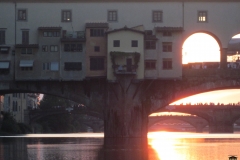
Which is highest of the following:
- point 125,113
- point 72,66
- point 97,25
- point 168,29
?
point 97,25

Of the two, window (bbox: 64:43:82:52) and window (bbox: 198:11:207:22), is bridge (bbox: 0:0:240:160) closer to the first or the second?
window (bbox: 198:11:207:22)

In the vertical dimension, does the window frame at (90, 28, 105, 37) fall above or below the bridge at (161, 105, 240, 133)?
above

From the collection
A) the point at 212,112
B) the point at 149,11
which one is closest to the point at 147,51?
the point at 149,11

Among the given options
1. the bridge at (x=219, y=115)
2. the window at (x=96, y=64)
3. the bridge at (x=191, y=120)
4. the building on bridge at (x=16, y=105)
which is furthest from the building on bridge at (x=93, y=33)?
the bridge at (x=191, y=120)

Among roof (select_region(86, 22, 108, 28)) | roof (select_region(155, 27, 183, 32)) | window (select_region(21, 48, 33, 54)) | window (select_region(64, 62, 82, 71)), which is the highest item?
roof (select_region(86, 22, 108, 28))

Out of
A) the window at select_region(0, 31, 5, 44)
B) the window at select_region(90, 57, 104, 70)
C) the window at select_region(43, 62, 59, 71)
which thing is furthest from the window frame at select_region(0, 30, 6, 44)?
the window at select_region(90, 57, 104, 70)

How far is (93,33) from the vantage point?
98.2m

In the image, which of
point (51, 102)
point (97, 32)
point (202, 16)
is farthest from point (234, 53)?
point (51, 102)

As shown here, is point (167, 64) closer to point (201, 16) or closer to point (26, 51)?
point (201, 16)

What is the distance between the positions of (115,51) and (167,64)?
649 centimetres

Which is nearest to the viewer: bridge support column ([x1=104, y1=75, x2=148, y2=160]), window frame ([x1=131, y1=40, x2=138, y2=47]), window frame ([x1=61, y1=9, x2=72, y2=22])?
bridge support column ([x1=104, y1=75, x2=148, y2=160])

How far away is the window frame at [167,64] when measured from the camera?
98.4m

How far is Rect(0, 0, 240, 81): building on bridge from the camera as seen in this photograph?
9812 cm

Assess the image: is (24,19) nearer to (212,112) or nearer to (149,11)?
(149,11)
